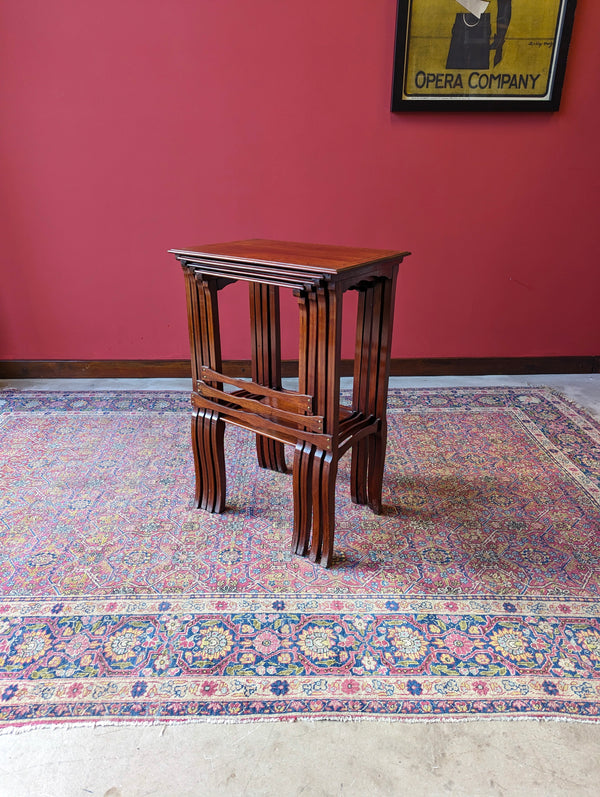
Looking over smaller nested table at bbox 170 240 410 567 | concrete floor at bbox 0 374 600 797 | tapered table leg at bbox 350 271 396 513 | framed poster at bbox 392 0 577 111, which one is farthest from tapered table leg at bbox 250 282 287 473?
framed poster at bbox 392 0 577 111

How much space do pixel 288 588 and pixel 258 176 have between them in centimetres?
244

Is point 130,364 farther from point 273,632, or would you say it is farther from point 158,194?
point 273,632

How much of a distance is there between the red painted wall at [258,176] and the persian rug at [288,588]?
3.47 feet

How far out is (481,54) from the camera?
2.92 meters

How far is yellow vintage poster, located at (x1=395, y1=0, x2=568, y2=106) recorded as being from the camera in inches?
112

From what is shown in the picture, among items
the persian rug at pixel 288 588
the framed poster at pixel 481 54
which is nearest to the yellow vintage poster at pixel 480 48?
the framed poster at pixel 481 54

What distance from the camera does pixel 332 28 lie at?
113 inches

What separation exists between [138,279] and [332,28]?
1.82 meters

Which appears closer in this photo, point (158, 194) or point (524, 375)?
point (158, 194)

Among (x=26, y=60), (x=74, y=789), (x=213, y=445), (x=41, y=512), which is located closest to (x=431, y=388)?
(x=213, y=445)

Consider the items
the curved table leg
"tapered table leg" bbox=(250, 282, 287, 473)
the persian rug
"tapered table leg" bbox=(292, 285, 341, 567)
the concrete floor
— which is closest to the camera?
the concrete floor

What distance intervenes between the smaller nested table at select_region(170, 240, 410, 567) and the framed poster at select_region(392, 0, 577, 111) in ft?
5.64

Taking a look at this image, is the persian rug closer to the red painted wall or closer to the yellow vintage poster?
the red painted wall

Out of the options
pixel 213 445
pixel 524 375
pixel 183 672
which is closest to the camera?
pixel 183 672
